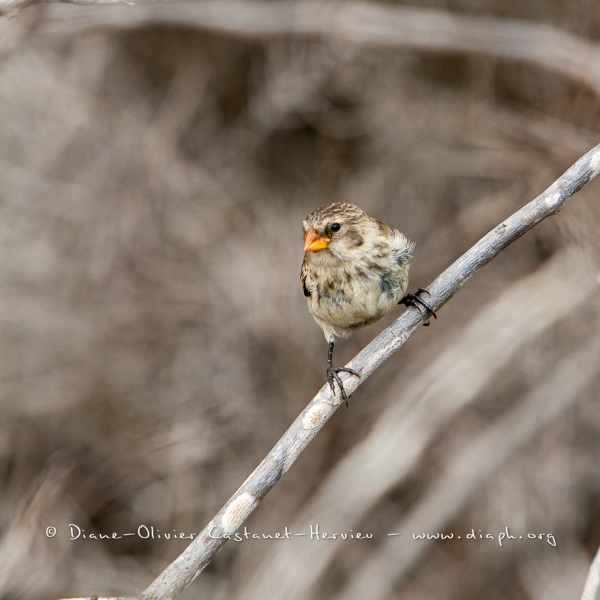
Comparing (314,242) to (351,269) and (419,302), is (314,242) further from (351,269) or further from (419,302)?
(419,302)

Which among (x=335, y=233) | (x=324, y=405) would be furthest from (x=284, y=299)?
(x=324, y=405)

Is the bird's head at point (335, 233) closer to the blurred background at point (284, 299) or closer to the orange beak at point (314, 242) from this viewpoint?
the orange beak at point (314, 242)

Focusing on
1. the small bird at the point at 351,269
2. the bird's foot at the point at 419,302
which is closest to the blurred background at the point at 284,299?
the small bird at the point at 351,269

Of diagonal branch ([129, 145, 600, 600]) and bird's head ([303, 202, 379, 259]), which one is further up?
bird's head ([303, 202, 379, 259])

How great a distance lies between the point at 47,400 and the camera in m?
6.36

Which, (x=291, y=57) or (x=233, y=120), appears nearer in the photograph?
(x=291, y=57)

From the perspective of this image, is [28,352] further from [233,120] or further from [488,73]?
[488,73]

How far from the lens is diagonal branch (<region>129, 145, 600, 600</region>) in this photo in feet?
8.66

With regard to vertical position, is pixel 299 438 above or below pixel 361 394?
below

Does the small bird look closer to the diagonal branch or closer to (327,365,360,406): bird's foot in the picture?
(327,365,360,406): bird's foot

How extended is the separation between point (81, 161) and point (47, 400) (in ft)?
6.61

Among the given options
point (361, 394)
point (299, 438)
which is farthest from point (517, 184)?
point (299, 438)

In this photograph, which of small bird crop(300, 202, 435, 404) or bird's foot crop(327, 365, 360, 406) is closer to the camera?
bird's foot crop(327, 365, 360, 406)

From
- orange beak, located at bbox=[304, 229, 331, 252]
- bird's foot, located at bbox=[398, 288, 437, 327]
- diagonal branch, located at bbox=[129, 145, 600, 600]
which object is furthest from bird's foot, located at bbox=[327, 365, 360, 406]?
orange beak, located at bbox=[304, 229, 331, 252]
